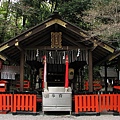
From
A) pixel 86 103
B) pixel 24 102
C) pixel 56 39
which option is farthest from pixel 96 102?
pixel 56 39

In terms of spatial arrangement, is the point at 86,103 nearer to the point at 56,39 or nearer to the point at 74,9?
the point at 56,39

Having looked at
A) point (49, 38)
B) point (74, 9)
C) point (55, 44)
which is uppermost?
point (74, 9)

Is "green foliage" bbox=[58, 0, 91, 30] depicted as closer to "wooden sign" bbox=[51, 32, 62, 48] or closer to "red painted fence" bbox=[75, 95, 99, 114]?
"wooden sign" bbox=[51, 32, 62, 48]

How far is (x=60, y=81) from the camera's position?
48.4 feet

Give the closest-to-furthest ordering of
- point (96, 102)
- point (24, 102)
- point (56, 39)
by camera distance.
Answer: point (96, 102) → point (24, 102) → point (56, 39)

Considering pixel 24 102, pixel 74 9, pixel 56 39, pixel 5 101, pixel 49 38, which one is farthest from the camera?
pixel 74 9

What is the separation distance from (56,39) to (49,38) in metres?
0.80

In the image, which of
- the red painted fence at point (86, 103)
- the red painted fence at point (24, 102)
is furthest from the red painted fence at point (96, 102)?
the red painted fence at point (24, 102)

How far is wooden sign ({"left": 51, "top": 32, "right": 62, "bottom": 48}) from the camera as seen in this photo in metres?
10.3

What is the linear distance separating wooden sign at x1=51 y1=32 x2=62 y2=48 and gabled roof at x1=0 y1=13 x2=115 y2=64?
7.7 inches

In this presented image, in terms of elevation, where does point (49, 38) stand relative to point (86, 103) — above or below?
above

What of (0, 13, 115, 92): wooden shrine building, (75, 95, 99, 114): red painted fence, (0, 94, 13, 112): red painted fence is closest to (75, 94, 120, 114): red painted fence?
(75, 95, 99, 114): red painted fence

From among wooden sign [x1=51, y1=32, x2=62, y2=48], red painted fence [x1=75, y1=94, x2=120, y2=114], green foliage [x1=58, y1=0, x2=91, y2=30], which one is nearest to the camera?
red painted fence [x1=75, y1=94, x2=120, y2=114]

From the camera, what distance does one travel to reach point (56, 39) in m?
10.4
